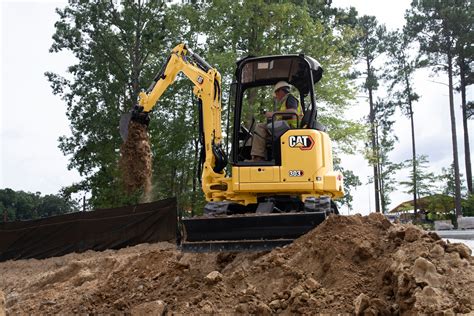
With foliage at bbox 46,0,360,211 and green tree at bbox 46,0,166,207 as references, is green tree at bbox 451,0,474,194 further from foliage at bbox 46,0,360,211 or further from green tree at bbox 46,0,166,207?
green tree at bbox 46,0,166,207

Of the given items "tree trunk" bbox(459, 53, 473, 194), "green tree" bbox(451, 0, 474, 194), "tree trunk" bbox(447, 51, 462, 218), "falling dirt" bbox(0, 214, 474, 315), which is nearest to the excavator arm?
"falling dirt" bbox(0, 214, 474, 315)

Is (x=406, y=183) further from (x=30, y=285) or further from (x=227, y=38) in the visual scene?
(x=30, y=285)

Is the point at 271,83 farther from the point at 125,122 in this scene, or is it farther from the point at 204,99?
the point at 125,122

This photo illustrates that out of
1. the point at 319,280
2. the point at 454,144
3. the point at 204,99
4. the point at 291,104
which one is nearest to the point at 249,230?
the point at 319,280

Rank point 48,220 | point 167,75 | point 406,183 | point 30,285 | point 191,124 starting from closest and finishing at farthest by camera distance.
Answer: point 167,75 < point 30,285 < point 48,220 < point 191,124 < point 406,183

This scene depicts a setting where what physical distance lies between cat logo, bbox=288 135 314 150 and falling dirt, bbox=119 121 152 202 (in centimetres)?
435

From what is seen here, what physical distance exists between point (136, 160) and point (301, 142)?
5450mm

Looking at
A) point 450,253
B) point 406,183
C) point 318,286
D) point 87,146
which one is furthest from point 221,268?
point 406,183

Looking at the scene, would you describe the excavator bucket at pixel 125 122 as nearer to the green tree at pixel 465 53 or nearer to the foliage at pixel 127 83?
the foliage at pixel 127 83

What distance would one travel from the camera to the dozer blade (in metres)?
7.13

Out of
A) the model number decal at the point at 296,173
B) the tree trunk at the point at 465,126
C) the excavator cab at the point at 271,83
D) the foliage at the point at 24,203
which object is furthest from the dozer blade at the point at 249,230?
the foliage at the point at 24,203

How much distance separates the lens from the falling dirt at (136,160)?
459 inches

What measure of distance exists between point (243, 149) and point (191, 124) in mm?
19464

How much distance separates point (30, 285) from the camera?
12547 millimetres
